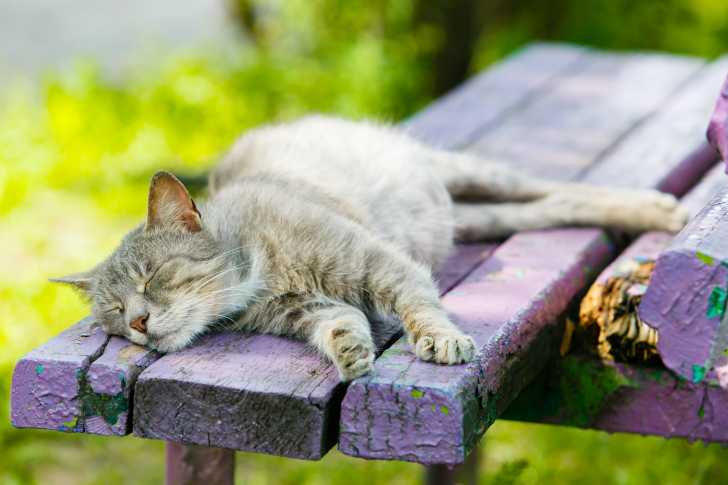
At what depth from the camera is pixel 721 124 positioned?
2.08 meters

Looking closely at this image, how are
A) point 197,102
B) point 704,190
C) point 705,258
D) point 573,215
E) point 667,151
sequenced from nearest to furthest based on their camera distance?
point 705,258, point 573,215, point 704,190, point 667,151, point 197,102

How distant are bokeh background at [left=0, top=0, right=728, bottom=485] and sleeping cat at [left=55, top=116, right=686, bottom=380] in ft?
3.29

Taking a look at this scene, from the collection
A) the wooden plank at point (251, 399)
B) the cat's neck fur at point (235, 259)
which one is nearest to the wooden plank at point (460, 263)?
the cat's neck fur at point (235, 259)

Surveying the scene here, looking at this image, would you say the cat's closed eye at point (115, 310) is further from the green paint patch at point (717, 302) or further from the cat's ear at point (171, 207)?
the green paint patch at point (717, 302)

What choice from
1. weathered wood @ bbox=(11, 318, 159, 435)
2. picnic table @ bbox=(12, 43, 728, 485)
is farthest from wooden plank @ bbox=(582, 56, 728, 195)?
weathered wood @ bbox=(11, 318, 159, 435)

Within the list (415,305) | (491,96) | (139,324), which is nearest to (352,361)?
(415,305)

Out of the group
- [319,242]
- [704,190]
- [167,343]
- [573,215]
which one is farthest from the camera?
[704,190]

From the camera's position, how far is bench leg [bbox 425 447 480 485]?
3.61 meters

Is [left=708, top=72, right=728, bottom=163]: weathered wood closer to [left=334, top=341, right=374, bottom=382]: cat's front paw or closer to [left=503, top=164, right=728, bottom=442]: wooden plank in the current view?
[left=503, top=164, right=728, bottom=442]: wooden plank

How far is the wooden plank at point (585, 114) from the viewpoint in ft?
12.9

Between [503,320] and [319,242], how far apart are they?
0.51 meters

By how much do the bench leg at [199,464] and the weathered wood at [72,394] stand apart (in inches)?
21.0

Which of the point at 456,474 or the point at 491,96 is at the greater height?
the point at 491,96

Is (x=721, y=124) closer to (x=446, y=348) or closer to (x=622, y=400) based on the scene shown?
(x=446, y=348)
